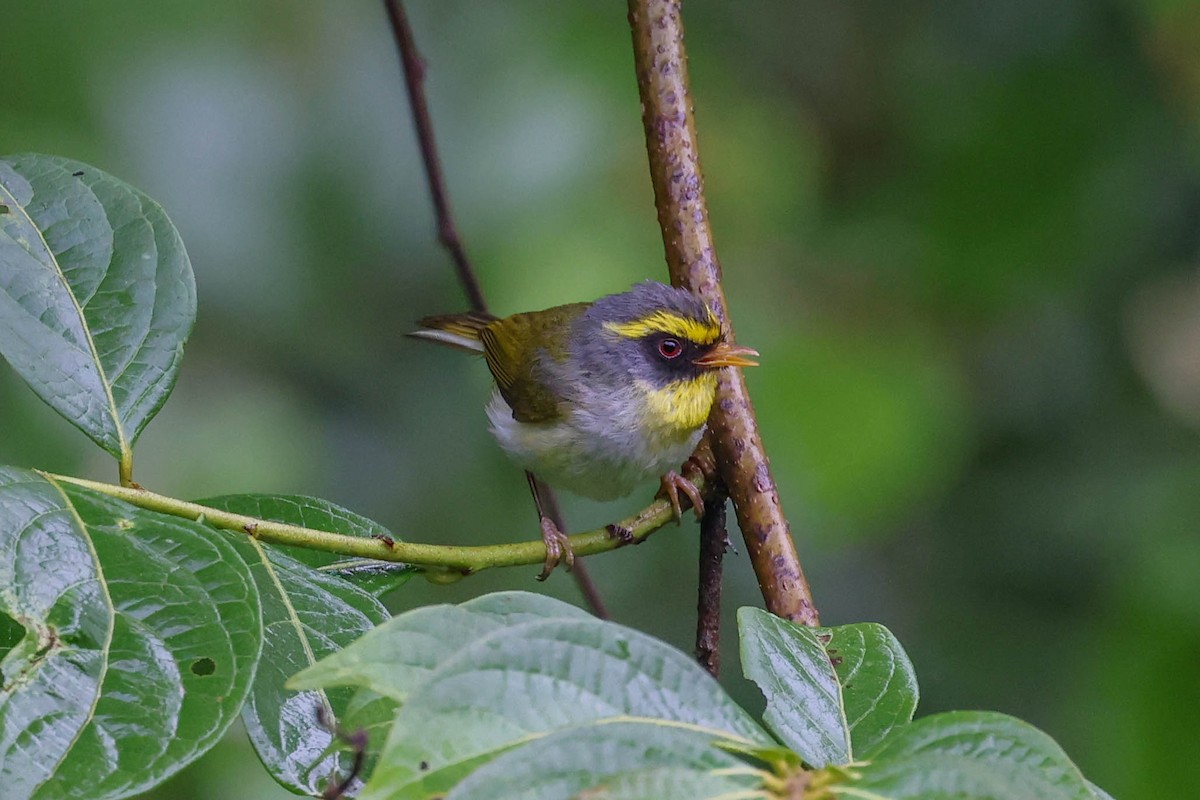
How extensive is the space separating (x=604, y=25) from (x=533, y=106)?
469mm

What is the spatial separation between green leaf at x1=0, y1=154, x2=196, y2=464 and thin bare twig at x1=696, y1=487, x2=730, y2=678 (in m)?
1.08

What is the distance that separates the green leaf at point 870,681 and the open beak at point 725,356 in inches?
59.3

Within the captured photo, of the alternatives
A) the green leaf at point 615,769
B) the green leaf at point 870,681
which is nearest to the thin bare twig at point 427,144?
the green leaf at point 870,681

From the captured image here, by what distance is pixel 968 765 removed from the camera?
41.1 inches

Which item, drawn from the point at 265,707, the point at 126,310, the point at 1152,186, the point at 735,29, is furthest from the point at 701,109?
the point at 265,707

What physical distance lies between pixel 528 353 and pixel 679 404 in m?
0.64

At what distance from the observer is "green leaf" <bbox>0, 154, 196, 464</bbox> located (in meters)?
1.84

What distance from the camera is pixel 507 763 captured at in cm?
97

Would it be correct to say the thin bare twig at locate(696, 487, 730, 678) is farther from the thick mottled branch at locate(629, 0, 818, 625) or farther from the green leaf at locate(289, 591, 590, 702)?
the green leaf at locate(289, 591, 590, 702)

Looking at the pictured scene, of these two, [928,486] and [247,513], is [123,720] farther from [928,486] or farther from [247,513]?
[928,486]

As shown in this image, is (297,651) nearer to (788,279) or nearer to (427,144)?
(427,144)

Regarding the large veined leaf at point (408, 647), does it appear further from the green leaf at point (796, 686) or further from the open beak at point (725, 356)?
the open beak at point (725, 356)

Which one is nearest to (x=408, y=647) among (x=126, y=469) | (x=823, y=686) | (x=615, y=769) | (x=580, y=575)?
(x=615, y=769)

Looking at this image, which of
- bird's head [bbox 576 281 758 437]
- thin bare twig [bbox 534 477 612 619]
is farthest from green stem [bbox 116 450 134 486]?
bird's head [bbox 576 281 758 437]
